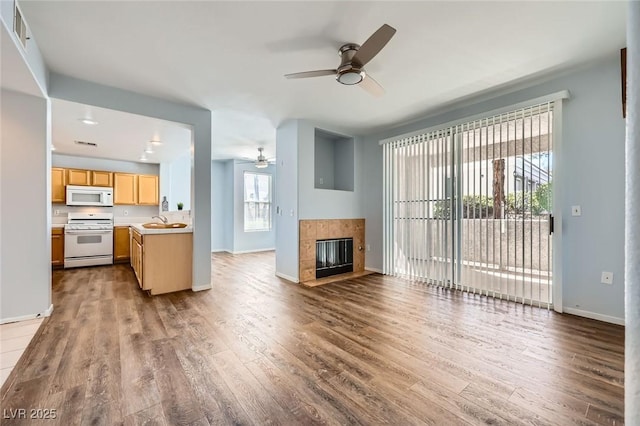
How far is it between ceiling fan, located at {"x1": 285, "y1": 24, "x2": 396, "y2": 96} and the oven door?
575 cm

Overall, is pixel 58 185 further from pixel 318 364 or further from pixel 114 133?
pixel 318 364

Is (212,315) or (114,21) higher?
(114,21)

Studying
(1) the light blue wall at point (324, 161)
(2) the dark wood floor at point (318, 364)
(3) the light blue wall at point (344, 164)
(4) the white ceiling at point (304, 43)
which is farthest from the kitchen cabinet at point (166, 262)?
(3) the light blue wall at point (344, 164)

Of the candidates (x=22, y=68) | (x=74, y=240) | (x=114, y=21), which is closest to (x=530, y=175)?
(x=114, y=21)

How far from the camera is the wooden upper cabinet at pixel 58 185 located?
595cm

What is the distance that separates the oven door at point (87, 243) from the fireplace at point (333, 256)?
183 inches

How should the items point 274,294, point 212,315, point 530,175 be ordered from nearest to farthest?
point 212,315 < point 530,175 < point 274,294

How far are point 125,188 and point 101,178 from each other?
490mm

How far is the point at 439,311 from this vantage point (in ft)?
10.8

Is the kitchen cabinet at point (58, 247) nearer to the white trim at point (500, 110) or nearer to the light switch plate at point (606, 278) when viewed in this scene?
the white trim at point (500, 110)

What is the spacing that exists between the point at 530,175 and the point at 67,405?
15.5 feet

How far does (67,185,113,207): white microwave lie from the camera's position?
6.05m

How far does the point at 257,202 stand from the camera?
27.5ft

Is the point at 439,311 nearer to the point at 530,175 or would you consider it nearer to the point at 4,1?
the point at 530,175
